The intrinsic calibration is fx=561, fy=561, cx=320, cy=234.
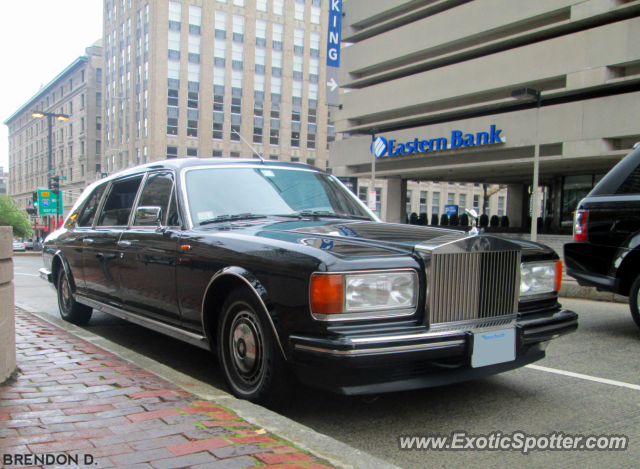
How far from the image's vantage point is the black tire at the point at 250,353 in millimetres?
3168

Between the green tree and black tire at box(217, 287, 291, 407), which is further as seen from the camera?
the green tree

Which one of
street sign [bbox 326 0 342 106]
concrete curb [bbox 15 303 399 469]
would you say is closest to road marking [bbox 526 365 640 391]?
concrete curb [bbox 15 303 399 469]

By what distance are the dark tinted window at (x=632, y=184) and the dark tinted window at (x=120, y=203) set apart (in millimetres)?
4854

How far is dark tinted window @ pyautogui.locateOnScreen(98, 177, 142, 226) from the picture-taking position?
526cm

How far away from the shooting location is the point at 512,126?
2559 centimetres

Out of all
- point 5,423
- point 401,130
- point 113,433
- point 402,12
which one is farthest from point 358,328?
point 402,12

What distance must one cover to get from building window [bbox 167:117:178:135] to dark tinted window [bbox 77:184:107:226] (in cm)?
5369

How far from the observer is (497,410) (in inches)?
138

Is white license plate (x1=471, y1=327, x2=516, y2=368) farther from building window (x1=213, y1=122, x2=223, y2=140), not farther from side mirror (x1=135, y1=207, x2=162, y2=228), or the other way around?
building window (x1=213, y1=122, x2=223, y2=140)

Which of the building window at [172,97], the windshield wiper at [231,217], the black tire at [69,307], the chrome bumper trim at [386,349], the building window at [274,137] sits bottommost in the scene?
the black tire at [69,307]

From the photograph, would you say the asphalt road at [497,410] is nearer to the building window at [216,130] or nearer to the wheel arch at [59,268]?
the wheel arch at [59,268]

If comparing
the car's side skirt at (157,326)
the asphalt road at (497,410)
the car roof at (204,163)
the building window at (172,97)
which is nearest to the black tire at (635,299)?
the asphalt road at (497,410)

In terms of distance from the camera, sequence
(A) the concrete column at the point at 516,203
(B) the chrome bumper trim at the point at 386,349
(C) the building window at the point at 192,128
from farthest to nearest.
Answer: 1. (C) the building window at the point at 192,128
2. (A) the concrete column at the point at 516,203
3. (B) the chrome bumper trim at the point at 386,349

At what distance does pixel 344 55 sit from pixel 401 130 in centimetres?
698
